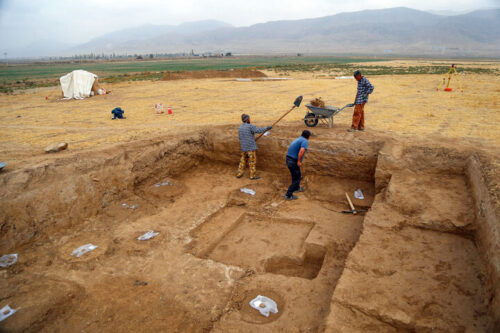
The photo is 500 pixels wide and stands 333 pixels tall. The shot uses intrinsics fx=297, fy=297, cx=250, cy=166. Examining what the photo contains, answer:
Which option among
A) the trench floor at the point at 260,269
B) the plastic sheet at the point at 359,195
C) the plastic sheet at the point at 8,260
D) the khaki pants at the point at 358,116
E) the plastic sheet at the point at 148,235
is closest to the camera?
the trench floor at the point at 260,269

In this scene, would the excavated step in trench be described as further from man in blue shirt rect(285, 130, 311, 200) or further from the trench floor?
man in blue shirt rect(285, 130, 311, 200)

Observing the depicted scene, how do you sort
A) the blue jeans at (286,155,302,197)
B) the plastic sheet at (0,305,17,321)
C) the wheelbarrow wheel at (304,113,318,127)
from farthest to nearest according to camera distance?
the wheelbarrow wheel at (304,113,318,127), the blue jeans at (286,155,302,197), the plastic sheet at (0,305,17,321)

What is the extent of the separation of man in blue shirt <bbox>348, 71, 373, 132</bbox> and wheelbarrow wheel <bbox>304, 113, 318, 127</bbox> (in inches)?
43.0

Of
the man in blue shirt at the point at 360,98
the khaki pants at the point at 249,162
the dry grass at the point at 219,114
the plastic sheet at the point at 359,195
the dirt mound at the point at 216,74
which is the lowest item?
the plastic sheet at the point at 359,195

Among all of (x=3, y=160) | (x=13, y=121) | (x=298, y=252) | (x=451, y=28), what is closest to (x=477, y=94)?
(x=298, y=252)

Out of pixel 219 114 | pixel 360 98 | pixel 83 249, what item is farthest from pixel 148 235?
pixel 219 114

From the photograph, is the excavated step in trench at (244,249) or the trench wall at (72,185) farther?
→ the trench wall at (72,185)

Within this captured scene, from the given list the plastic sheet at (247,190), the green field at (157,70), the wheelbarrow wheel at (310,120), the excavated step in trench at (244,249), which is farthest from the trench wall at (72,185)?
the green field at (157,70)

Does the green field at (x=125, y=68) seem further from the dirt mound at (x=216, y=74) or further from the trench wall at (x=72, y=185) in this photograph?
the trench wall at (x=72, y=185)

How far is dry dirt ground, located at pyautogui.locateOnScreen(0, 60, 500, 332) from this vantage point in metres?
4.07

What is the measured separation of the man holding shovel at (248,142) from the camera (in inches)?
307

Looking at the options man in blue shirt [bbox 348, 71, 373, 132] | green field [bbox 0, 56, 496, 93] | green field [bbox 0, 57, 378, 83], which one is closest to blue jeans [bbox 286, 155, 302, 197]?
man in blue shirt [bbox 348, 71, 373, 132]

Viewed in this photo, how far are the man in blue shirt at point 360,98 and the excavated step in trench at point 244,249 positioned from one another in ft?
4.58

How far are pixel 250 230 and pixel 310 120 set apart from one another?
14.5 ft
